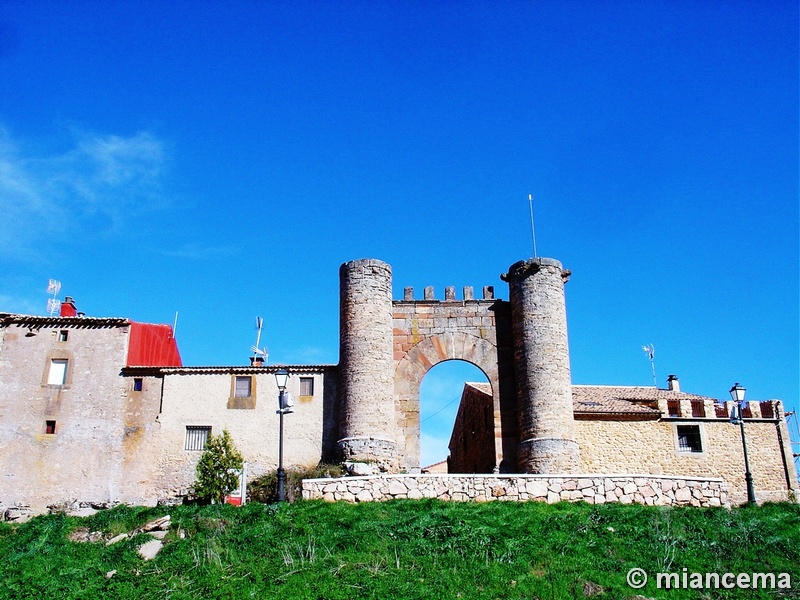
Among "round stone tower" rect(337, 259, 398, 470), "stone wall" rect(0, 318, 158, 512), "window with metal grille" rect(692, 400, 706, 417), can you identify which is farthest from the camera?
"window with metal grille" rect(692, 400, 706, 417)

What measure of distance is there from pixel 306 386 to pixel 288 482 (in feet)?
12.4

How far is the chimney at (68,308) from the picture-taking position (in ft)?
96.2

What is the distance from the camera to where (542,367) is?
25750mm

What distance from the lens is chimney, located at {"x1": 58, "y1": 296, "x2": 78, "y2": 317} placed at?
29.3 meters

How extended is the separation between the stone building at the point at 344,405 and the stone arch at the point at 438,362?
4 cm

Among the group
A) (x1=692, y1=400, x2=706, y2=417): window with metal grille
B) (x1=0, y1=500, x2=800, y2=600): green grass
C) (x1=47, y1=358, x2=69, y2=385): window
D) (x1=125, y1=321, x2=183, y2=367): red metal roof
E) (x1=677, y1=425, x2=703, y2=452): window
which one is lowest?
(x1=0, y1=500, x2=800, y2=600): green grass

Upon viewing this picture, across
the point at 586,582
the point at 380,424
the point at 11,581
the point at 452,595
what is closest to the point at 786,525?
the point at 586,582

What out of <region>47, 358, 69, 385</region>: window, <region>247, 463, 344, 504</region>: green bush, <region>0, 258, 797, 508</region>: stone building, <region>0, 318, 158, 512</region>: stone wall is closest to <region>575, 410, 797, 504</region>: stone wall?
<region>0, 258, 797, 508</region>: stone building

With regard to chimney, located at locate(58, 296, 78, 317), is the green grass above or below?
below

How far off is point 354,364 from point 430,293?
433 centimetres

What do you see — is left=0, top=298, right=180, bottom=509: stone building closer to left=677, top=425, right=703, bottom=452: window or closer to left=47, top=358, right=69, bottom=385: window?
left=47, top=358, right=69, bottom=385: window

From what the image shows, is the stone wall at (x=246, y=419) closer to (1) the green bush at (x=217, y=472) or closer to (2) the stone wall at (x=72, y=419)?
(2) the stone wall at (x=72, y=419)

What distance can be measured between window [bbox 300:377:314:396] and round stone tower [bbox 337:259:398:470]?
48.9 inches

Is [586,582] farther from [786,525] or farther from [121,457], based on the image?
[121,457]
